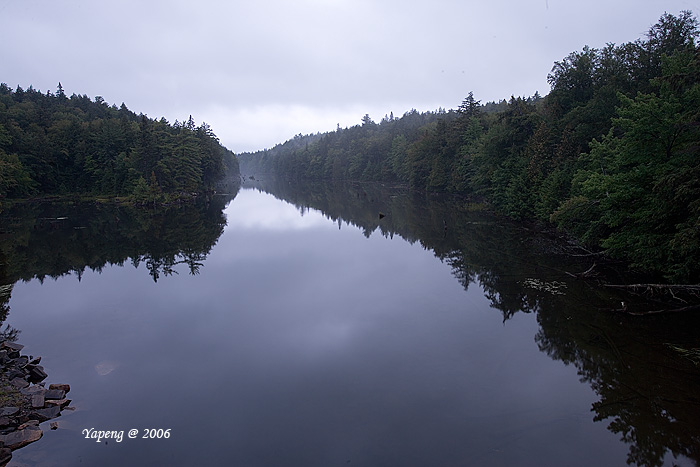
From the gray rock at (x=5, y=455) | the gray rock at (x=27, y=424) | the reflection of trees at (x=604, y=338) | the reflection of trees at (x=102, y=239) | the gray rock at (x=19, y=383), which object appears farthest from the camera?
the reflection of trees at (x=102, y=239)

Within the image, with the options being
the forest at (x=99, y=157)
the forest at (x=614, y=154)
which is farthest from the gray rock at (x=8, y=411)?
the forest at (x=99, y=157)

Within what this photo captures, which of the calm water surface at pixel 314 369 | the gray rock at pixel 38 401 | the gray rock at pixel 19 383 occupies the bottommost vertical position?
the calm water surface at pixel 314 369

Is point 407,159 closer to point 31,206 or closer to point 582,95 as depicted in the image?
point 582,95

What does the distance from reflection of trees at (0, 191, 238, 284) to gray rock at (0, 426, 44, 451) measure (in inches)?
617

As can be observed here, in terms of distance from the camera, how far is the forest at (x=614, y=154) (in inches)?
661

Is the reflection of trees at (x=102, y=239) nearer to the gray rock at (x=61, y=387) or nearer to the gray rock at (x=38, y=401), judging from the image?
the gray rock at (x=61, y=387)

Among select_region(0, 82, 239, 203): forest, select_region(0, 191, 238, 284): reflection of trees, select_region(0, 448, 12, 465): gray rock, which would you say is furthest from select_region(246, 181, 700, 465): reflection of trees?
select_region(0, 82, 239, 203): forest

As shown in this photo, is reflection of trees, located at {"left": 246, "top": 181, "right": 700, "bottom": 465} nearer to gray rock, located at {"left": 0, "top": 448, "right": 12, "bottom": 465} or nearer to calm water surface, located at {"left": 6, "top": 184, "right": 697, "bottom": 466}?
calm water surface, located at {"left": 6, "top": 184, "right": 697, "bottom": 466}

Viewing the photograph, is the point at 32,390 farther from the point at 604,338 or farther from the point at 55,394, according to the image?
the point at 604,338

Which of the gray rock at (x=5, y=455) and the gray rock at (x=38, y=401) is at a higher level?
the gray rock at (x=38, y=401)

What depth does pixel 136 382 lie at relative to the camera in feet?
41.7

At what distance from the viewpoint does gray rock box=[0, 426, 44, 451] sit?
934 cm

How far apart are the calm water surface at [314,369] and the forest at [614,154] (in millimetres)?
4754

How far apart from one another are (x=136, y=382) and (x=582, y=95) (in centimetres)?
4108
